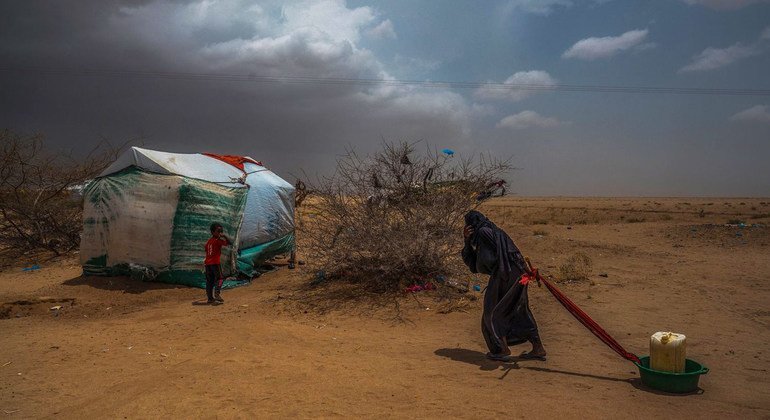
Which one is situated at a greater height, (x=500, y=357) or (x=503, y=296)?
(x=503, y=296)

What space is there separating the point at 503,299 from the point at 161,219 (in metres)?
6.48

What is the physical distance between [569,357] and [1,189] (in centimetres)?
1521

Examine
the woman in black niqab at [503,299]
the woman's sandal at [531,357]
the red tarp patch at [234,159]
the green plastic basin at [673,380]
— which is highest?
the red tarp patch at [234,159]

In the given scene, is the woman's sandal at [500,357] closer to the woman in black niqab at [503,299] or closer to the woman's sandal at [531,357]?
the woman in black niqab at [503,299]

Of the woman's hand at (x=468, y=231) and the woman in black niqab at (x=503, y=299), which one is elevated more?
the woman's hand at (x=468, y=231)

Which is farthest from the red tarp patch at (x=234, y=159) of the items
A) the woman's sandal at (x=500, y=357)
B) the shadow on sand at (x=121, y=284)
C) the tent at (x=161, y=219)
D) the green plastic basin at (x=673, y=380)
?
the green plastic basin at (x=673, y=380)

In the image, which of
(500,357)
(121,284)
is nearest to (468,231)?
(500,357)

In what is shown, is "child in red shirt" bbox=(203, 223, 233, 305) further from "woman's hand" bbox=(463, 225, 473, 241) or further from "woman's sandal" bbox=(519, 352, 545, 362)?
"woman's sandal" bbox=(519, 352, 545, 362)

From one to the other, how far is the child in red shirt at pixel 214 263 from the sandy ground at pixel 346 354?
330mm

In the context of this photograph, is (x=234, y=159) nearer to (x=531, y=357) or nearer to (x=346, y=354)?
(x=346, y=354)

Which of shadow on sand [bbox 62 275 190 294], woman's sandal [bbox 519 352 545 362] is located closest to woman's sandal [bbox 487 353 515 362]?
woman's sandal [bbox 519 352 545 362]

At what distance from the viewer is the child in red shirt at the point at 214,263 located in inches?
337

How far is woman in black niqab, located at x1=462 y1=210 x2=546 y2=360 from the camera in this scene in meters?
5.43

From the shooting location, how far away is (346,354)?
19.2 feet
